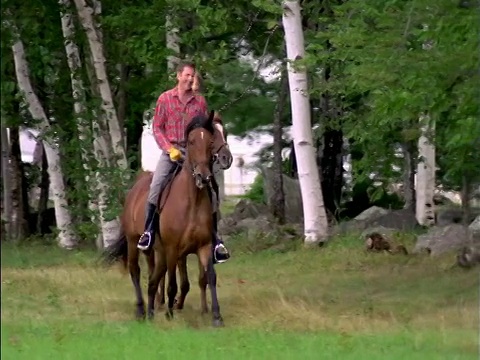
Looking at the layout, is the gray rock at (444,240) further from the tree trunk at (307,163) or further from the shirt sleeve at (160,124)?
the shirt sleeve at (160,124)

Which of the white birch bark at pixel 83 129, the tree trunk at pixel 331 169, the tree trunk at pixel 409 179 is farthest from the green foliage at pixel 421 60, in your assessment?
the tree trunk at pixel 331 169

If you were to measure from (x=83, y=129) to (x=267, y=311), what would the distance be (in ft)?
31.8

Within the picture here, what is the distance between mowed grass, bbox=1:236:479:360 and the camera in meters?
8.43

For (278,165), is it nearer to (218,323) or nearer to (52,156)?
(52,156)

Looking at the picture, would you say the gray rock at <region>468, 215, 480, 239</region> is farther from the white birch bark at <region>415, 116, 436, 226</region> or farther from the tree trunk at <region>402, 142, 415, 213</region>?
the tree trunk at <region>402, 142, 415, 213</region>

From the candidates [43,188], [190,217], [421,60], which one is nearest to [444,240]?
[421,60]

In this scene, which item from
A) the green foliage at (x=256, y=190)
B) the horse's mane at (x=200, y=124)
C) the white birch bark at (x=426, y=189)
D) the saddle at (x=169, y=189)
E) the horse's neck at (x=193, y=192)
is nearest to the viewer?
the horse's mane at (x=200, y=124)

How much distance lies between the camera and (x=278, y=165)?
2730 centimetres

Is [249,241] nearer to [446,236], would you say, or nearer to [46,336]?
[446,236]

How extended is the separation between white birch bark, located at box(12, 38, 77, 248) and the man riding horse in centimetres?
870

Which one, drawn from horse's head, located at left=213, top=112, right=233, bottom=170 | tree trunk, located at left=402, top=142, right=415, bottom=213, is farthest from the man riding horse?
tree trunk, located at left=402, top=142, right=415, bottom=213

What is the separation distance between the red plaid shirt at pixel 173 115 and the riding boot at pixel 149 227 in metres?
0.70

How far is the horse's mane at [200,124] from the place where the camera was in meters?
12.5

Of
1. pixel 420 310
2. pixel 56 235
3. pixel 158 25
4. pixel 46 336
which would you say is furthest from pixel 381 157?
pixel 46 336
